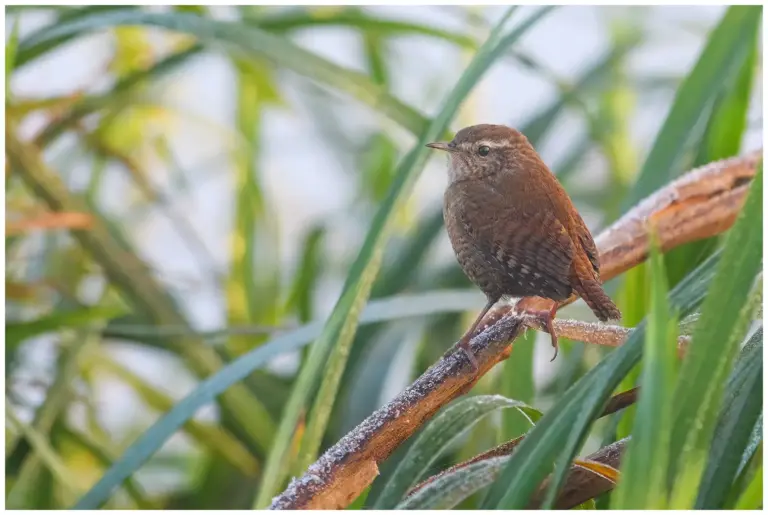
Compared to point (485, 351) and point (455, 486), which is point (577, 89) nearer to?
point (485, 351)

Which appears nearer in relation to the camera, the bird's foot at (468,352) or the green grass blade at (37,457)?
the bird's foot at (468,352)

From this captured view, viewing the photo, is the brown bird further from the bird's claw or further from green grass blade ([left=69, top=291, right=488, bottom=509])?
green grass blade ([left=69, top=291, right=488, bottom=509])

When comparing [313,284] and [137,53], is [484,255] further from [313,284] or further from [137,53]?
[137,53]

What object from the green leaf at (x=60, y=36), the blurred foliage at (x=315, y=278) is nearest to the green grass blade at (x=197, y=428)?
the blurred foliage at (x=315, y=278)

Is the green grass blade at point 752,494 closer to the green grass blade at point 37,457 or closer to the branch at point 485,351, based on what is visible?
the branch at point 485,351

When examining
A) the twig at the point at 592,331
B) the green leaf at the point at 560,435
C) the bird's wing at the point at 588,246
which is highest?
the bird's wing at the point at 588,246

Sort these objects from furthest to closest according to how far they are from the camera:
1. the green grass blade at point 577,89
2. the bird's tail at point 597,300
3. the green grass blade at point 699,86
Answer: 1. the green grass blade at point 577,89
2. the green grass blade at point 699,86
3. the bird's tail at point 597,300

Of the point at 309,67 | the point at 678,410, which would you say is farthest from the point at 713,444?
the point at 309,67

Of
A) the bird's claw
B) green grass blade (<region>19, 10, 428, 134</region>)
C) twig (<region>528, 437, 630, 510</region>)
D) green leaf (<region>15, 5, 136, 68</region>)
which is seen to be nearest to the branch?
the bird's claw
